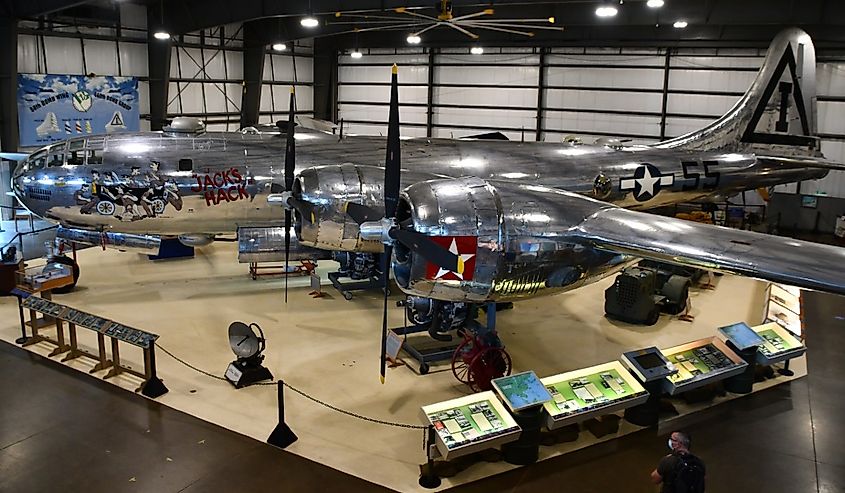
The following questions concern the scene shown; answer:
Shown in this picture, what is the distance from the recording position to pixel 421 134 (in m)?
36.7

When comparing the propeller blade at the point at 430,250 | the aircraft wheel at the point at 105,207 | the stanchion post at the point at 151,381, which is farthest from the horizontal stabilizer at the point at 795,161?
the aircraft wheel at the point at 105,207

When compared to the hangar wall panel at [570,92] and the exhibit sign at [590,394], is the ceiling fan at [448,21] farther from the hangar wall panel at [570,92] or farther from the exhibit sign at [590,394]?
the exhibit sign at [590,394]

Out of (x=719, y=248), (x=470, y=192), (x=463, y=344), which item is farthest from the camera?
(x=463, y=344)

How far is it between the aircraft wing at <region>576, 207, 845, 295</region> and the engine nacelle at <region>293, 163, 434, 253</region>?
16.3ft

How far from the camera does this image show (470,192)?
10.1 m

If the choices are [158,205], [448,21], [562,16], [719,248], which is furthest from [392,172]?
[562,16]

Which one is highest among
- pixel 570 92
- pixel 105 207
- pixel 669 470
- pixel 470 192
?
pixel 570 92

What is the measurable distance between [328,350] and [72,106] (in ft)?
60.5

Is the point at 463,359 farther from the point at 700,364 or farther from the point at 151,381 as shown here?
the point at 151,381

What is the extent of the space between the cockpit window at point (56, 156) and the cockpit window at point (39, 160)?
15cm

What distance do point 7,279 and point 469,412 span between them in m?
13.3

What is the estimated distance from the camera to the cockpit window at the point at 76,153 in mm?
15891

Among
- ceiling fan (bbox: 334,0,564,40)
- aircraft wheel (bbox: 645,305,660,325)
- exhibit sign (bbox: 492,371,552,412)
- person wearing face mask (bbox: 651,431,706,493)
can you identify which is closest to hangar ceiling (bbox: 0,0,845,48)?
ceiling fan (bbox: 334,0,564,40)

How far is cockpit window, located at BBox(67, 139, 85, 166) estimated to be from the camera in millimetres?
15891
